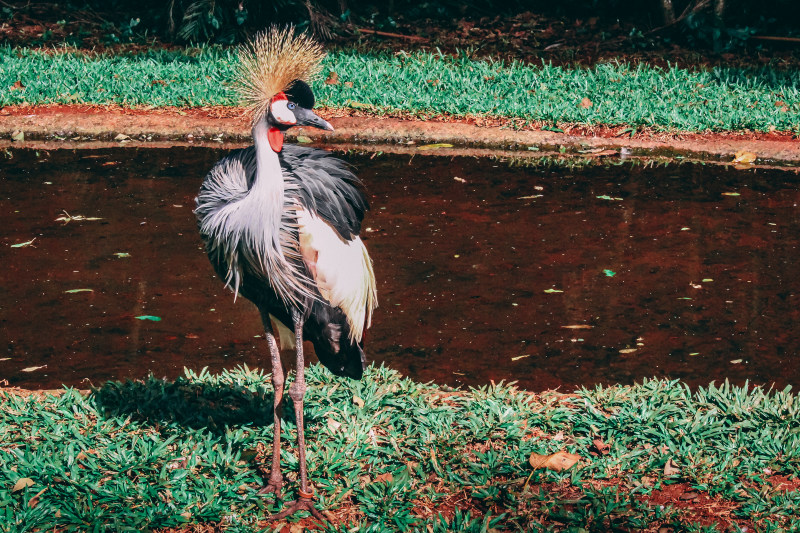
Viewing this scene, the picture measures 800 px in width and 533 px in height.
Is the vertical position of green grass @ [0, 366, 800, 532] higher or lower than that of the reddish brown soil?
lower

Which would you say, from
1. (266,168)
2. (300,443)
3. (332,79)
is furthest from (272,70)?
(332,79)

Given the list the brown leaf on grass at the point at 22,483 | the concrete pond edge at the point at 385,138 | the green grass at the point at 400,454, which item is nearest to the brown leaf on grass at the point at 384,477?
the green grass at the point at 400,454

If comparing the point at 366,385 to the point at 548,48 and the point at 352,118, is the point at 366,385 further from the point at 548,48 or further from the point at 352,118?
the point at 548,48

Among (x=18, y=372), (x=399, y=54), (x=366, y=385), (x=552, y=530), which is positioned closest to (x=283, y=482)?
(x=366, y=385)

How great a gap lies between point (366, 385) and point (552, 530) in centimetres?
122

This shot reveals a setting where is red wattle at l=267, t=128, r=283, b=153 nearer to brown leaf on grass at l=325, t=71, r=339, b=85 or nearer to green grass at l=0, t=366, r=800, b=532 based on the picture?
green grass at l=0, t=366, r=800, b=532

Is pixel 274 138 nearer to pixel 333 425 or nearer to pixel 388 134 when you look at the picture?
pixel 333 425

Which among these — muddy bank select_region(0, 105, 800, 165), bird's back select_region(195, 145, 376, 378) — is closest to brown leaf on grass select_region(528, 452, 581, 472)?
bird's back select_region(195, 145, 376, 378)

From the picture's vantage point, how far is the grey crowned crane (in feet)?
9.80

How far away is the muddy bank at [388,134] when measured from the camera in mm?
7629

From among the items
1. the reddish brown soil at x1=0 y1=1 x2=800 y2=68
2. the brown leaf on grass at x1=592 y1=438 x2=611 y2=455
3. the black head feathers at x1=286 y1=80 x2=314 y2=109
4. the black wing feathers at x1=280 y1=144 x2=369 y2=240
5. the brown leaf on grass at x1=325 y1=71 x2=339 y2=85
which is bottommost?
the brown leaf on grass at x1=592 y1=438 x2=611 y2=455

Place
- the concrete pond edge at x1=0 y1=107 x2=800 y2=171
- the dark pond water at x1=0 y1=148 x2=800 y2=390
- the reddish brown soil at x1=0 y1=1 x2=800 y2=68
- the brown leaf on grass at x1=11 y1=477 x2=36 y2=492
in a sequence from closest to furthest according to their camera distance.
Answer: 1. the brown leaf on grass at x1=11 y1=477 x2=36 y2=492
2. the dark pond water at x1=0 y1=148 x2=800 y2=390
3. the concrete pond edge at x1=0 y1=107 x2=800 y2=171
4. the reddish brown soil at x1=0 y1=1 x2=800 y2=68

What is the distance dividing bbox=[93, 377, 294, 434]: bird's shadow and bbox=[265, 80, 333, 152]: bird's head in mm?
1345

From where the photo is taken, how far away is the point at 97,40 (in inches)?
444
